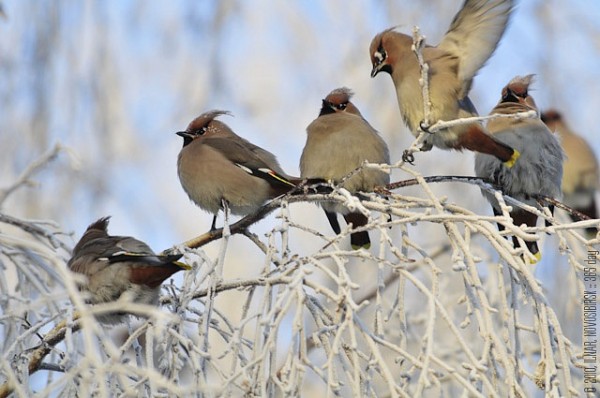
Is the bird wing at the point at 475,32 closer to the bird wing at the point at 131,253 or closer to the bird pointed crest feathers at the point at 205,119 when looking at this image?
the bird pointed crest feathers at the point at 205,119

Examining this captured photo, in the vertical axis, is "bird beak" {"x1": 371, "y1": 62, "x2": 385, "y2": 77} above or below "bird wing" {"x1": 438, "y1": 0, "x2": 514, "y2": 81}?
above

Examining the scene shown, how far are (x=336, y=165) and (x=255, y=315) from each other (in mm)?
2116

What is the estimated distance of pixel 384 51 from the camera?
4.62 m

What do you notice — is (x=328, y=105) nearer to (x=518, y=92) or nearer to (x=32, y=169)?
(x=518, y=92)

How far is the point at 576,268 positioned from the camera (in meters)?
2.82

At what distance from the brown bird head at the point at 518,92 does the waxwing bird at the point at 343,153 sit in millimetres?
782

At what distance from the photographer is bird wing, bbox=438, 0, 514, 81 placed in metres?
4.04

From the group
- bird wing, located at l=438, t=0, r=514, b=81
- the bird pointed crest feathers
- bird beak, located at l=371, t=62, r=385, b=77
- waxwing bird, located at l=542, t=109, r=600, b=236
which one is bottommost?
bird wing, located at l=438, t=0, r=514, b=81

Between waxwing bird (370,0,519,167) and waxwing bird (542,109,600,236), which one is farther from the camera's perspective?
waxwing bird (542,109,600,236)

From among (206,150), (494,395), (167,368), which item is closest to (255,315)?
(167,368)

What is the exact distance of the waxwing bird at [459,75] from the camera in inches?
160

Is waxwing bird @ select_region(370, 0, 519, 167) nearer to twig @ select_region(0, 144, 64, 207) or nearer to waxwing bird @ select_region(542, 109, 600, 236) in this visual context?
twig @ select_region(0, 144, 64, 207)

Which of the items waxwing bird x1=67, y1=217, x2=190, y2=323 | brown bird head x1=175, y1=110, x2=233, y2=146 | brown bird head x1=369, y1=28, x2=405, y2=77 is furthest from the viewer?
brown bird head x1=175, y1=110, x2=233, y2=146

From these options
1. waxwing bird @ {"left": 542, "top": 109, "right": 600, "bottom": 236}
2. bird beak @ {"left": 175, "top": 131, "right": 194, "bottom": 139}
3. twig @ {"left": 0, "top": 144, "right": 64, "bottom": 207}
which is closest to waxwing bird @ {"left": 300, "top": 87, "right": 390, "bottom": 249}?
bird beak @ {"left": 175, "top": 131, "right": 194, "bottom": 139}
